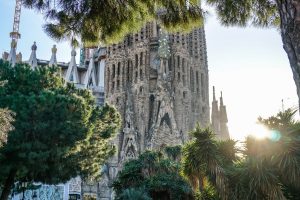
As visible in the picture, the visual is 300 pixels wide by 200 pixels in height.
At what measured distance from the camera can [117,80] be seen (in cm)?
3656

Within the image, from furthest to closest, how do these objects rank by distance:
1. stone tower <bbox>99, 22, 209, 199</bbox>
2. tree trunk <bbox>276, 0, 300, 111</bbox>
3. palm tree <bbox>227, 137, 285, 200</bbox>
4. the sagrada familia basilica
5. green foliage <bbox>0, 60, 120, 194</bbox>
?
stone tower <bbox>99, 22, 209, 199</bbox>, the sagrada familia basilica, green foliage <bbox>0, 60, 120, 194</bbox>, palm tree <bbox>227, 137, 285, 200</bbox>, tree trunk <bbox>276, 0, 300, 111</bbox>

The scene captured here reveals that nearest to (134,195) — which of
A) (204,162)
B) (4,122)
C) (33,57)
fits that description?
(204,162)

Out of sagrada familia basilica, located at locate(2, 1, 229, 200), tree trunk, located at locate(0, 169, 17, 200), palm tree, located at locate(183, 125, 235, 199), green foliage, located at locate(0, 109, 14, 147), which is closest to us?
green foliage, located at locate(0, 109, 14, 147)

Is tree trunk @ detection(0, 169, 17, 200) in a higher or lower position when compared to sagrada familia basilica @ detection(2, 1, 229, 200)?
lower

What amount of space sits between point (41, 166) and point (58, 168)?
743 millimetres

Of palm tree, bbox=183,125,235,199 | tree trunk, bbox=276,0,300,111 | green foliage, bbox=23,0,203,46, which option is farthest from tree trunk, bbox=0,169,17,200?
tree trunk, bbox=276,0,300,111

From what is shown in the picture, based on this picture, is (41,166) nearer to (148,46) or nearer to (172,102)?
(172,102)

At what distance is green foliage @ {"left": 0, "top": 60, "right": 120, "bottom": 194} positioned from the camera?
586 inches

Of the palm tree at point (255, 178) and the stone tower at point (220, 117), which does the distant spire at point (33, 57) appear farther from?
the palm tree at point (255, 178)

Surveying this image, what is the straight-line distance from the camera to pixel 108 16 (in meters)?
8.09

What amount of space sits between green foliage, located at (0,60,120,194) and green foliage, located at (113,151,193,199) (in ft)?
4.75

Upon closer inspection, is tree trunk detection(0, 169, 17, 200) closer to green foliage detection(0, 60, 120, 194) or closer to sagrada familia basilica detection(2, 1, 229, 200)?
green foliage detection(0, 60, 120, 194)

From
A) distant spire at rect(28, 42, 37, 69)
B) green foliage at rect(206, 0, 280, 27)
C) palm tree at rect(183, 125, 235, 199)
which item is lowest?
palm tree at rect(183, 125, 235, 199)

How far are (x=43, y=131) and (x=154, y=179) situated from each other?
168 inches
